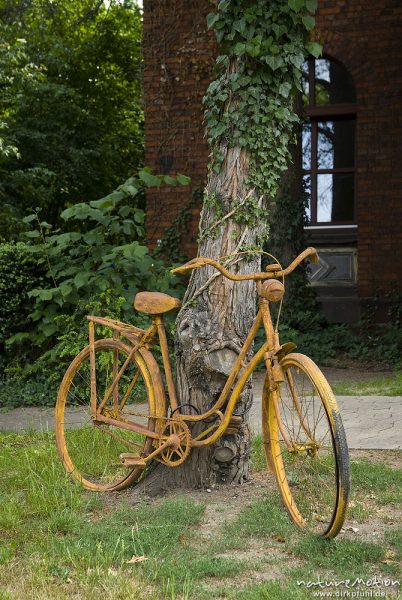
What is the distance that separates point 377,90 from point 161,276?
16.7ft

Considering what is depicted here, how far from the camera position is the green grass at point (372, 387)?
845 cm

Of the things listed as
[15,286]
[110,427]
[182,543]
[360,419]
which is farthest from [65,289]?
[182,543]

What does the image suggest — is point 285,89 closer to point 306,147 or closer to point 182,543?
point 182,543

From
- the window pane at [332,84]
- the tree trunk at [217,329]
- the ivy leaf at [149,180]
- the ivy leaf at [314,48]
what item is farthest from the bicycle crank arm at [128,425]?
the window pane at [332,84]

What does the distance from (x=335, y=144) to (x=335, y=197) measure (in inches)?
32.1

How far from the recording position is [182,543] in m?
4.00

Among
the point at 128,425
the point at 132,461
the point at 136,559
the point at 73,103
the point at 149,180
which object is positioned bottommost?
the point at 136,559

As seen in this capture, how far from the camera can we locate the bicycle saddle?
4773 millimetres

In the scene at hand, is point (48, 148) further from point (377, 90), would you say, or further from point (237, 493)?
point (237, 493)

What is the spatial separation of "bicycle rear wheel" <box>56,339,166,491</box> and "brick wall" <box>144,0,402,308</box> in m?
7.44

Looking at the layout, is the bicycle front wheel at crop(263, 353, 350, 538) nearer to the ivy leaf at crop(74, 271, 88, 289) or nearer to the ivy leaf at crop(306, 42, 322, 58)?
the ivy leaf at crop(306, 42, 322, 58)

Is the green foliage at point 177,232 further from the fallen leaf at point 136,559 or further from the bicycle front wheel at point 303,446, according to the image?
the fallen leaf at point 136,559

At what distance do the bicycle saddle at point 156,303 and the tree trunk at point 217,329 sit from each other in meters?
0.19

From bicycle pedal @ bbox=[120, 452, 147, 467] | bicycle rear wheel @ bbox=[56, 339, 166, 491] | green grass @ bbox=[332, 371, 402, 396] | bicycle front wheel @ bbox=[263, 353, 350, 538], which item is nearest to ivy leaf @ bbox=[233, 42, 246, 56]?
bicycle rear wheel @ bbox=[56, 339, 166, 491]
